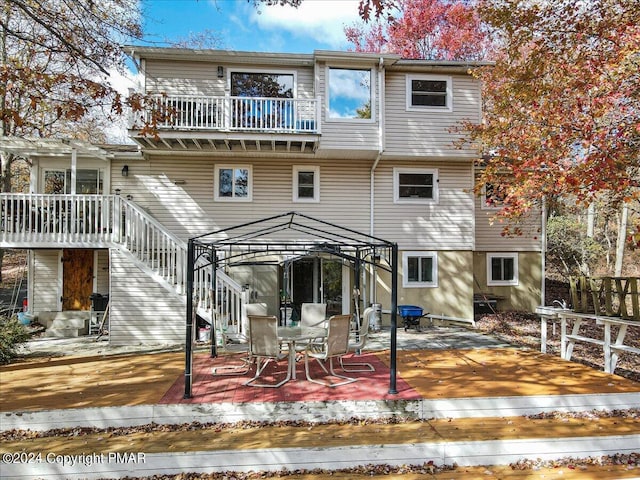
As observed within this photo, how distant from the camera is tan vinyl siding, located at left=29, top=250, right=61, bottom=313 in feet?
38.2

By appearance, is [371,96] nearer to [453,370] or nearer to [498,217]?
[498,217]

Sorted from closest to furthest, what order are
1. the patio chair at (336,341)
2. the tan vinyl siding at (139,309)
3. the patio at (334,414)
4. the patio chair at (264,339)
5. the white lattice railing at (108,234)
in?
1. the patio at (334,414)
2. the patio chair at (264,339)
3. the patio chair at (336,341)
4. the white lattice railing at (108,234)
5. the tan vinyl siding at (139,309)

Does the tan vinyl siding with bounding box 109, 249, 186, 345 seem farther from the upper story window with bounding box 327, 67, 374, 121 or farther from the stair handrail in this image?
the upper story window with bounding box 327, 67, 374, 121

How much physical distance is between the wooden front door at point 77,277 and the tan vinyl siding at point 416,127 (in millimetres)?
9759

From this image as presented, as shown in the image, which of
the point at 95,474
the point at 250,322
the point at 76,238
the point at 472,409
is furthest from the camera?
the point at 76,238

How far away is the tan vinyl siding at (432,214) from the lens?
12719 mm

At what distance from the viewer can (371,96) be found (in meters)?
12.0

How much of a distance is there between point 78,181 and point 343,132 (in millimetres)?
8329

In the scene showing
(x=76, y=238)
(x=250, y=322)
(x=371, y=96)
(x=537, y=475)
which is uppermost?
(x=371, y=96)

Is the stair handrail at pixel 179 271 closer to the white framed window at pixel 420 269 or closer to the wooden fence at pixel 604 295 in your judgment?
the white framed window at pixel 420 269

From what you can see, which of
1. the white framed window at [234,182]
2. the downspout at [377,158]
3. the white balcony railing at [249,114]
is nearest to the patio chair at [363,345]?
the downspout at [377,158]

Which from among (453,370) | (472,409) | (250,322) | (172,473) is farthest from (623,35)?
(172,473)

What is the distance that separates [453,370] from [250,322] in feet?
12.9

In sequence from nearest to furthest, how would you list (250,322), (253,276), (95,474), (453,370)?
(95,474) → (250,322) → (453,370) → (253,276)
